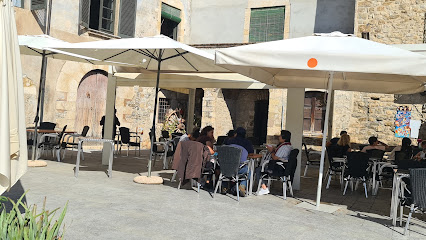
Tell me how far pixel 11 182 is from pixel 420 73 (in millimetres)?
4507

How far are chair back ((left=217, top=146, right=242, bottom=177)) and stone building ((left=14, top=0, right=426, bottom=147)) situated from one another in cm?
518

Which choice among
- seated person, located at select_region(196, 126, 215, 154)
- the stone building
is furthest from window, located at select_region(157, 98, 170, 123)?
seated person, located at select_region(196, 126, 215, 154)

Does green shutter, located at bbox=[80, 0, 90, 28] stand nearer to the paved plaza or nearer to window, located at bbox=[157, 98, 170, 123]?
window, located at bbox=[157, 98, 170, 123]

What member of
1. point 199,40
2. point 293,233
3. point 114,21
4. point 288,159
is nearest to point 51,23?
point 114,21

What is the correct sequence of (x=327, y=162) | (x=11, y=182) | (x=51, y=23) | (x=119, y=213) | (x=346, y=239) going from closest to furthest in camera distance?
(x=11, y=182) → (x=346, y=239) → (x=119, y=213) → (x=327, y=162) → (x=51, y=23)

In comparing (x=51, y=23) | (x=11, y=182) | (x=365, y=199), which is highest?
(x=51, y=23)

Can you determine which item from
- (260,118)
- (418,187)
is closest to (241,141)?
(418,187)

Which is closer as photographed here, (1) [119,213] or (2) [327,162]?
(1) [119,213]

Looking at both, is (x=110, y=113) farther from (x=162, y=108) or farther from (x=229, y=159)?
(x=162, y=108)

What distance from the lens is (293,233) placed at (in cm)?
482

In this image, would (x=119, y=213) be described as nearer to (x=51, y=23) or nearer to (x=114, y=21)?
(x=51, y=23)

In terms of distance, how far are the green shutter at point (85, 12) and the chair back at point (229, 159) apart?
9234mm

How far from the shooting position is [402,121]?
13.7 metres

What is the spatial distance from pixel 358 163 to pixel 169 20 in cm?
1334
